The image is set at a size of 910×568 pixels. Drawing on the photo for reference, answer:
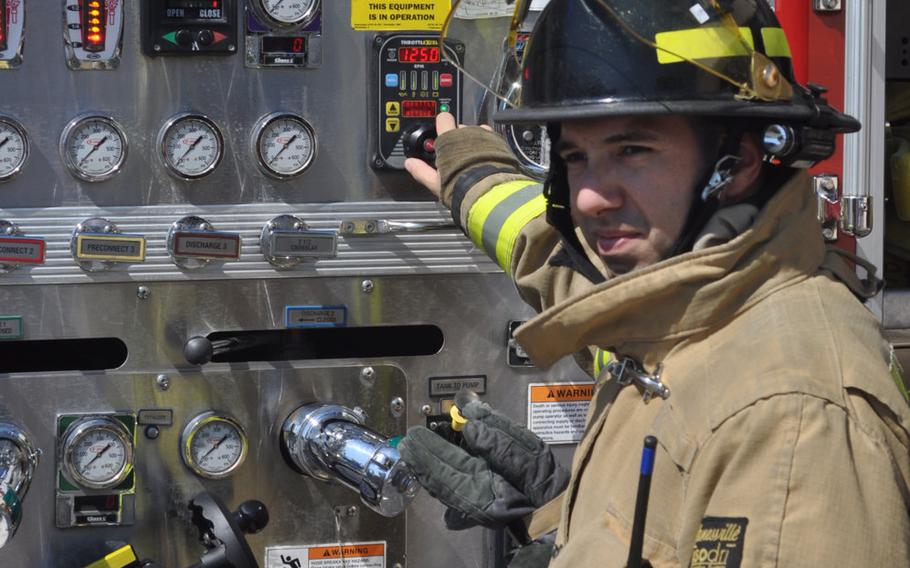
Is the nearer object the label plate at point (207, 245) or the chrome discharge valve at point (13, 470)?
the chrome discharge valve at point (13, 470)

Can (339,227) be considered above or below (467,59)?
below

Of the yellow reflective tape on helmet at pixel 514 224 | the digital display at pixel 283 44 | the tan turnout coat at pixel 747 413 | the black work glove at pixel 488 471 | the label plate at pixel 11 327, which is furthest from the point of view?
the digital display at pixel 283 44

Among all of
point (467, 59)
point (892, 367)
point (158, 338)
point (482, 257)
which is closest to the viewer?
point (892, 367)

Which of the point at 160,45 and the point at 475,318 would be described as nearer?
the point at 160,45

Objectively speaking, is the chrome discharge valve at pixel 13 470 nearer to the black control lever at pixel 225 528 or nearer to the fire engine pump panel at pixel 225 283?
the fire engine pump panel at pixel 225 283

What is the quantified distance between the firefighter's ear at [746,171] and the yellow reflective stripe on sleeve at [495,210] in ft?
2.46

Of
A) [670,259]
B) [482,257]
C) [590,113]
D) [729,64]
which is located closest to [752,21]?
[729,64]

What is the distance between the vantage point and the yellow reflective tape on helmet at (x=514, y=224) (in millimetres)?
2705

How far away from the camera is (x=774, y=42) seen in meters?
2.07

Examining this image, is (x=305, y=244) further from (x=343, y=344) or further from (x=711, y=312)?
(x=711, y=312)

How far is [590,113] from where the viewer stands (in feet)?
6.50

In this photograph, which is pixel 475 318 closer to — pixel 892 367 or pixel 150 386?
pixel 150 386

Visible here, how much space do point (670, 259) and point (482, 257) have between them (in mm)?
1282

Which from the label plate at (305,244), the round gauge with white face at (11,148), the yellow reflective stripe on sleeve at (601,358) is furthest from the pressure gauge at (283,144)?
the yellow reflective stripe on sleeve at (601,358)
